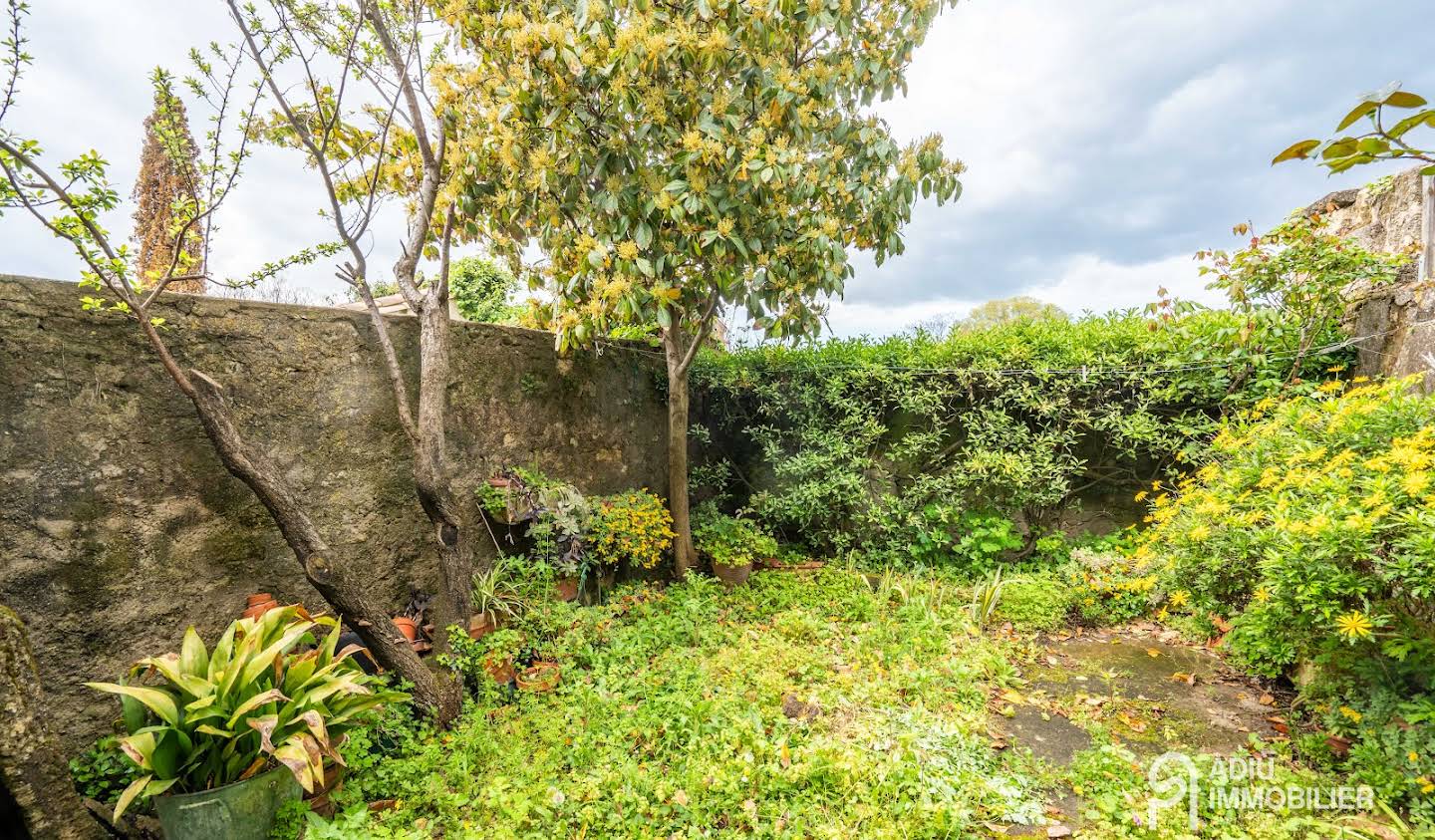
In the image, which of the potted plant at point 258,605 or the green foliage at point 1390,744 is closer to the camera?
the green foliage at point 1390,744

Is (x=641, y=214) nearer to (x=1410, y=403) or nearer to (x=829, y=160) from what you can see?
(x=829, y=160)

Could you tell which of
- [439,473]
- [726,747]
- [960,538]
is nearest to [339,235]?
[439,473]

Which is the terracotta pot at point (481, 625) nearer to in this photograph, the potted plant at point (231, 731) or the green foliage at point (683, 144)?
the potted plant at point (231, 731)

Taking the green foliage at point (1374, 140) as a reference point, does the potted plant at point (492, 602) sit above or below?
below

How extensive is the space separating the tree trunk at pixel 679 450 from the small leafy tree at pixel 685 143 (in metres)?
0.56

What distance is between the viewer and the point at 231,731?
1.98 metres

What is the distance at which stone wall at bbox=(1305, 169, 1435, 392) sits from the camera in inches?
130

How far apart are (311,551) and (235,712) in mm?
740

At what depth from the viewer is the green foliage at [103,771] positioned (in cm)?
217

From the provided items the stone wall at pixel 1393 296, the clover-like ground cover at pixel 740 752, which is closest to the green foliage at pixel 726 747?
the clover-like ground cover at pixel 740 752

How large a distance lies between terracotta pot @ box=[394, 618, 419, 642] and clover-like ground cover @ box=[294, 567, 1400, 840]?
49 centimetres

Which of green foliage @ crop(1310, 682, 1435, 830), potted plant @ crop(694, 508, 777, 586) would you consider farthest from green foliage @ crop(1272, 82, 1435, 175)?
potted plant @ crop(694, 508, 777, 586)

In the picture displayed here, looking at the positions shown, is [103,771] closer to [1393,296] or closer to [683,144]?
[683,144]

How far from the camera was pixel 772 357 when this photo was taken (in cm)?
553
